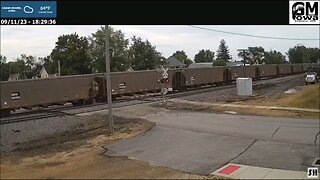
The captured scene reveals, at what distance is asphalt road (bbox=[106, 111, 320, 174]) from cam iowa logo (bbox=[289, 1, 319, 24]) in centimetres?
459

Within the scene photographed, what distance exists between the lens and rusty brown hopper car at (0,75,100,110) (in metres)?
26.3

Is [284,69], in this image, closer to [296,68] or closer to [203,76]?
[296,68]

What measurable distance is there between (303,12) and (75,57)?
8685cm

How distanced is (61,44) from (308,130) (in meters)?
96.3

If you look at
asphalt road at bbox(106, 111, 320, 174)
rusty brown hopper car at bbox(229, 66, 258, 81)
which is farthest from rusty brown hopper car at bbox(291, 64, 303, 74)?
asphalt road at bbox(106, 111, 320, 174)

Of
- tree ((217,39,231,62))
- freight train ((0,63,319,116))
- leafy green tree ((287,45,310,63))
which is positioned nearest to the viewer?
freight train ((0,63,319,116))

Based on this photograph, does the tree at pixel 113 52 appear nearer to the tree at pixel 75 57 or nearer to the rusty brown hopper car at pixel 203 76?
the tree at pixel 75 57

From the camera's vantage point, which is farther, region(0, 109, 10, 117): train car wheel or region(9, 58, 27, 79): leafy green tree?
region(9, 58, 27, 79): leafy green tree

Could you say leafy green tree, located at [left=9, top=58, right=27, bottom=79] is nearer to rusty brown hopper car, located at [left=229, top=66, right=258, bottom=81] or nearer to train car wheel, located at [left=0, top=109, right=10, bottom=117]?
rusty brown hopper car, located at [left=229, top=66, right=258, bottom=81]

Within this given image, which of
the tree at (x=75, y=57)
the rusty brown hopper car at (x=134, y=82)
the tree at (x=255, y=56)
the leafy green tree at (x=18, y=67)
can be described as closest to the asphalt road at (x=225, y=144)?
the rusty brown hopper car at (x=134, y=82)

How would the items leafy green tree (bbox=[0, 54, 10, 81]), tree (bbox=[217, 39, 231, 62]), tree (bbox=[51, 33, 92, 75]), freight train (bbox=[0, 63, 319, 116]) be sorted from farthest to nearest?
tree (bbox=[217, 39, 231, 62])
leafy green tree (bbox=[0, 54, 10, 81])
tree (bbox=[51, 33, 92, 75])
freight train (bbox=[0, 63, 319, 116])

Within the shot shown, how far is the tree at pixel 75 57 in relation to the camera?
9488 cm

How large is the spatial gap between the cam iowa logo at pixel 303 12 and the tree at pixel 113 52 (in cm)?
7445

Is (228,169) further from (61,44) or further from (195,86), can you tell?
(61,44)
